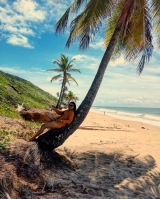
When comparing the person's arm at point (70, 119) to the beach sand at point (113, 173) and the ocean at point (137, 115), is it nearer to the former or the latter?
the beach sand at point (113, 173)

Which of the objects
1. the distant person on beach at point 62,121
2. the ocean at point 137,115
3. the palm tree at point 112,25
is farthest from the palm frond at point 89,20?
the ocean at point 137,115

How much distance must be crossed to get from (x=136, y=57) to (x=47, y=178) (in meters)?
6.85

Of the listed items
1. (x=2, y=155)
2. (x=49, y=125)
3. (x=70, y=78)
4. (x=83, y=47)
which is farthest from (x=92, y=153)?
(x=70, y=78)

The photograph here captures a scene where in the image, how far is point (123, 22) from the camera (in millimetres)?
7941

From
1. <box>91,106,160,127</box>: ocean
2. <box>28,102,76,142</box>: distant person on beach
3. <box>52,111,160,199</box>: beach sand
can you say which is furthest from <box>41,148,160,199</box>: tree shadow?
<box>91,106,160,127</box>: ocean

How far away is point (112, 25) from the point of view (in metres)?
10.6

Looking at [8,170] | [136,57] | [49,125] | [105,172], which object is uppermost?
[136,57]

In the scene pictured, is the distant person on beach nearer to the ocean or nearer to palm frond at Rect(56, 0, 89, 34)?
palm frond at Rect(56, 0, 89, 34)

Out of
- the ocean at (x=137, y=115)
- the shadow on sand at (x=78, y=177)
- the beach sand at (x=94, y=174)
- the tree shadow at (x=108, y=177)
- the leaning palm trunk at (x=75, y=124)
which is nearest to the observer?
the shadow on sand at (x=78, y=177)

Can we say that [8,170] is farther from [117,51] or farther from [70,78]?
[70,78]

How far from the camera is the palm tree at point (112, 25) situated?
7.48m

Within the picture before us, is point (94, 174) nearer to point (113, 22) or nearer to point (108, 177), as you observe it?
point (108, 177)

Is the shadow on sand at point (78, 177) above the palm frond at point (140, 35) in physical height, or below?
below

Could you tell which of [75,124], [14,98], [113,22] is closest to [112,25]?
[113,22]
